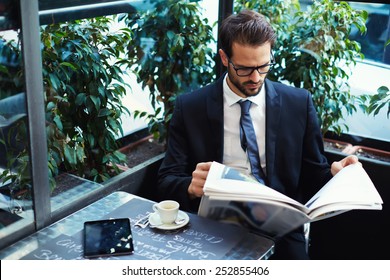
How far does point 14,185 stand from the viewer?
159 cm

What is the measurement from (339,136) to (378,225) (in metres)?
0.48

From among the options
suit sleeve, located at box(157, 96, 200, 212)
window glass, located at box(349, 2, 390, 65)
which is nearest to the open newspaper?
suit sleeve, located at box(157, 96, 200, 212)

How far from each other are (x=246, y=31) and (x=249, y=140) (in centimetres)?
39

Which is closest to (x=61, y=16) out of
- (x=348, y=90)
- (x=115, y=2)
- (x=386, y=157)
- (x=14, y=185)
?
(x=115, y=2)

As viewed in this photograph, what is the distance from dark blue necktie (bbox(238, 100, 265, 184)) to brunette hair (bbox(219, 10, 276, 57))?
0.71 ft

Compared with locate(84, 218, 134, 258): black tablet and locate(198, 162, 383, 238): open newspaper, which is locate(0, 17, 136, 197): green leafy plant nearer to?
locate(84, 218, 134, 258): black tablet

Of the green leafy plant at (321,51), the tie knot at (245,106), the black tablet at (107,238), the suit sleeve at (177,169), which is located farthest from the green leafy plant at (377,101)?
the black tablet at (107,238)

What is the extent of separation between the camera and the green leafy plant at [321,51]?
7.54ft

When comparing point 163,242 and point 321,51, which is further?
point 321,51

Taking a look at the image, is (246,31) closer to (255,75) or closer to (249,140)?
(255,75)

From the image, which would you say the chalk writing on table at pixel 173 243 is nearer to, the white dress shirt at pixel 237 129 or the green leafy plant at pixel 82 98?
the green leafy plant at pixel 82 98

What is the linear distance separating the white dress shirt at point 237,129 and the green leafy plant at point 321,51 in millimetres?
552

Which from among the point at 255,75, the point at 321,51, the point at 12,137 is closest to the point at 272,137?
the point at 255,75

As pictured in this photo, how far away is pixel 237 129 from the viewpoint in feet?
6.23
